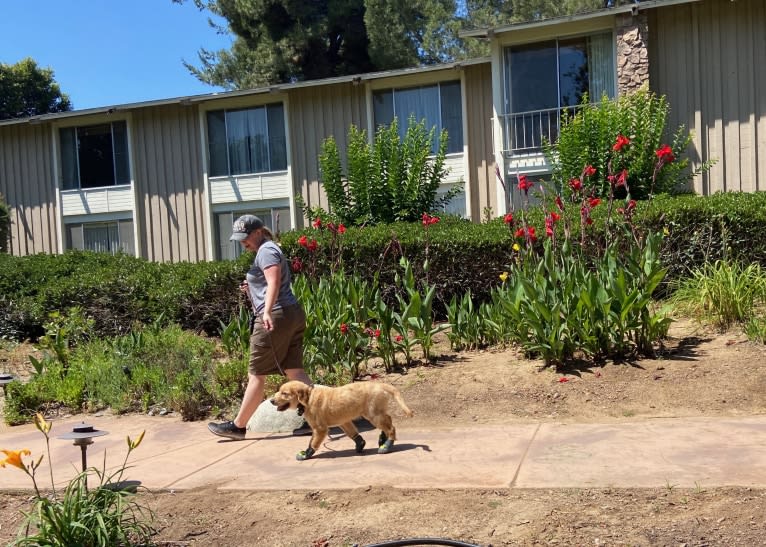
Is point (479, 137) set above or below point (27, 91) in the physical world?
below

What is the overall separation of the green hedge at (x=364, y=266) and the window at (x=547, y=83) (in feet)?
18.9

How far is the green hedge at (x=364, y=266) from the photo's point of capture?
9.70 meters

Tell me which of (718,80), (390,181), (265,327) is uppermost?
(718,80)

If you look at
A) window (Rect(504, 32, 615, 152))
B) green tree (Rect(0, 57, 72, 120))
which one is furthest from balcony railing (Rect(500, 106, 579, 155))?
green tree (Rect(0, 57, 72, 120))

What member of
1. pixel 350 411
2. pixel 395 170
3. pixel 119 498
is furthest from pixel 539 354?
pixel 395 170

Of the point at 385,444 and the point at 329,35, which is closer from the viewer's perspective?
the point at 385,444

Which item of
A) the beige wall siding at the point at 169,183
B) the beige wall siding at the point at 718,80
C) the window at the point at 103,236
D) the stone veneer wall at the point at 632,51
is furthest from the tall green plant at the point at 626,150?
the window at the point at 103,236

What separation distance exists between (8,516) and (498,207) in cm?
1457

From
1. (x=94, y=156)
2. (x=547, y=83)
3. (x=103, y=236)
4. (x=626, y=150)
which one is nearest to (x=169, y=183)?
(x=94, y=156)

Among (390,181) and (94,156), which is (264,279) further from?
(94,156)

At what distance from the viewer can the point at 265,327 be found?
19.2 ft

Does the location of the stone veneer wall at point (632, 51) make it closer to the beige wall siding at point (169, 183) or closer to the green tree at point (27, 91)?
the beige wall siding at point (169, 183)

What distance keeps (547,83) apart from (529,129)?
107 centimetres

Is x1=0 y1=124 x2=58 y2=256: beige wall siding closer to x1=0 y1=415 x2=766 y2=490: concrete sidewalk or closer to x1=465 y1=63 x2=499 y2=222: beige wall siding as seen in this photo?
x1=465 y1=63 x2=499 y2=222: beige wall siding
